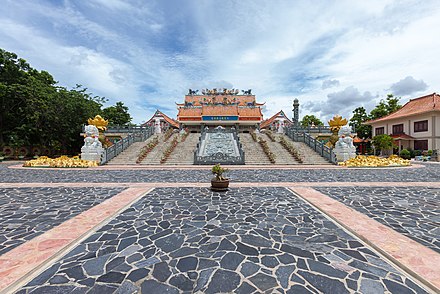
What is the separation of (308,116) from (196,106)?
1303 inches

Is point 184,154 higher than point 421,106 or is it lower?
lower

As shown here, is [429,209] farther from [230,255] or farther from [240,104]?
[240,104]

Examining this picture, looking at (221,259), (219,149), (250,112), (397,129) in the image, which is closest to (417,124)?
(397,129)

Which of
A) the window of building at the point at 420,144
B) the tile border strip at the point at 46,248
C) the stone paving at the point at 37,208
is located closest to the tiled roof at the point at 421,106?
the window of building at the point at 420,144

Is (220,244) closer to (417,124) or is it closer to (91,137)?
(91,137)

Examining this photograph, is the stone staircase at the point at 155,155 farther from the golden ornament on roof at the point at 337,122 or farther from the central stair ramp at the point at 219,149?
the golden ornament on roof at the point at 337,122

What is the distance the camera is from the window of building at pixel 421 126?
2641 cm

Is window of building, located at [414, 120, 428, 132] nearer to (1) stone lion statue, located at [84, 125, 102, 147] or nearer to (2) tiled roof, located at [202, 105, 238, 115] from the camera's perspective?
(2) tiled roof, located at [202, 105, 238, 115]

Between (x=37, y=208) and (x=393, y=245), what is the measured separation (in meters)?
8.24

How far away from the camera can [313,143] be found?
20.9 metres

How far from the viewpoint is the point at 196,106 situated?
3762 cm

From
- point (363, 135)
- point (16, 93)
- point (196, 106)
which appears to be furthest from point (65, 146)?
point (363, 135)

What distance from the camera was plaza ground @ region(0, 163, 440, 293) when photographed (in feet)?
8.61

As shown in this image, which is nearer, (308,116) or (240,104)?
(240,104)
